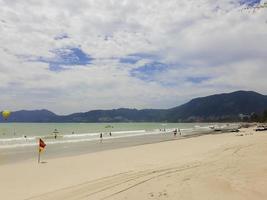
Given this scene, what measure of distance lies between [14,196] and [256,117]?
165734 millimetres

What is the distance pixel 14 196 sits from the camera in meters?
9.84

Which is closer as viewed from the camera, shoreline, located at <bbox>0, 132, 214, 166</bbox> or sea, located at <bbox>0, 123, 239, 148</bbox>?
shoreline, located at <bbox>0, 132, 214, 166</bbox>

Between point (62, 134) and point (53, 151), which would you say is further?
point (62, 134)

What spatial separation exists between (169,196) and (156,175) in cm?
331

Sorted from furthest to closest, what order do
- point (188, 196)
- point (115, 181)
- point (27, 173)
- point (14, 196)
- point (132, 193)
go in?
point (27, 173) → point (115, 181) → point (14, 196) → point (132, 193) → point (188, 196)

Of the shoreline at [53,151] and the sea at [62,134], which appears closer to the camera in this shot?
the shoreline at [53,151]

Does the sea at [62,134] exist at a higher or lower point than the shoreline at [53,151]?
higher

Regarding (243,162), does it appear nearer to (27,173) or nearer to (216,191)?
(216,191)

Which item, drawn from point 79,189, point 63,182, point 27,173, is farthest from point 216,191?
point 27,173

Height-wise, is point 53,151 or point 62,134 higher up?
point 62,134

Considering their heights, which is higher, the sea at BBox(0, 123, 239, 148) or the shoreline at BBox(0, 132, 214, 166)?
the sea at BBox(0, 123, 239, 148)

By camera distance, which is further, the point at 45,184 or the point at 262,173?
the point at 45,184

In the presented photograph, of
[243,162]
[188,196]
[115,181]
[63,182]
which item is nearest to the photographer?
[188,196]

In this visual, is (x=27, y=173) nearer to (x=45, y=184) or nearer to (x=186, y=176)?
(x=45, y=184)
